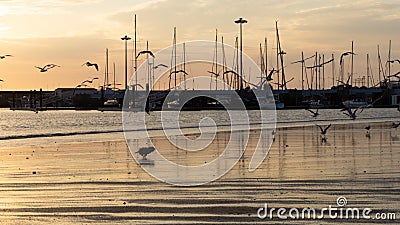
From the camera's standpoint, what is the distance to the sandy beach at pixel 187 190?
50.3 ft

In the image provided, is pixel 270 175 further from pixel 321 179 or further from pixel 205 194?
pixel 205 194

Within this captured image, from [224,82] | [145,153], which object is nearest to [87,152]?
[145,153]

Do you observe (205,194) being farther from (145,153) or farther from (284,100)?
(284,100)

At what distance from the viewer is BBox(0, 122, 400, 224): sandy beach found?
15.3 meters

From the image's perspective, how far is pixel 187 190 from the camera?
19.3 metres

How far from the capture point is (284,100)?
163625 mm

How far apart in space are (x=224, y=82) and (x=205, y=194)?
108606mm

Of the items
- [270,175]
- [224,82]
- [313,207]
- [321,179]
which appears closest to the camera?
[313,207]

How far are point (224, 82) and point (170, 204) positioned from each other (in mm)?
110198

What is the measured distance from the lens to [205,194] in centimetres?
1838

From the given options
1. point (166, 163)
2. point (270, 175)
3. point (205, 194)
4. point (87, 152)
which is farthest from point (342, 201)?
point (87, 152)

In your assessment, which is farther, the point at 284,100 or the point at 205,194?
the point at 284,100

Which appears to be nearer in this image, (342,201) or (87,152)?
(342,201)

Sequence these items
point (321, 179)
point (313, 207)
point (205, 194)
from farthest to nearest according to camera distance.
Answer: point (321, 179), point (205, 194), point (313, 207)
